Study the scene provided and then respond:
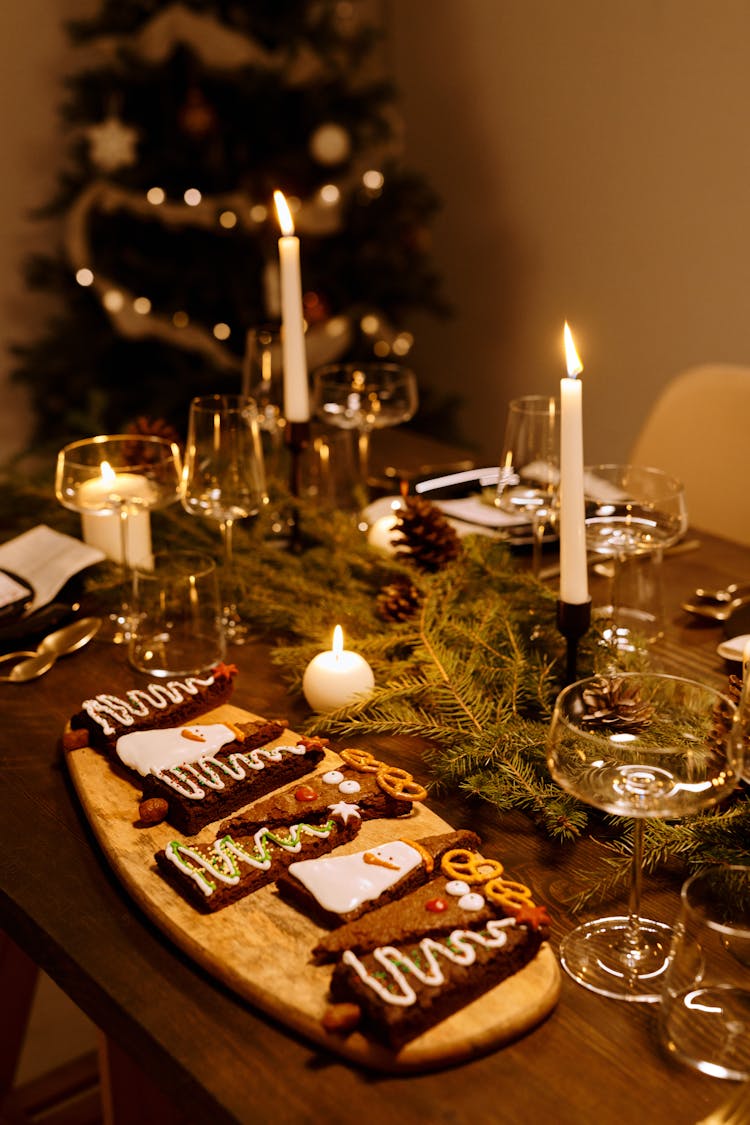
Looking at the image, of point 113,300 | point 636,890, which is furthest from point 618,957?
point 113,300

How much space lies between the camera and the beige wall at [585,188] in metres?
3.07

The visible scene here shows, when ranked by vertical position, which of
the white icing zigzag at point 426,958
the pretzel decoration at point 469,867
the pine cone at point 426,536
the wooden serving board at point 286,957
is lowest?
the wooden serving board at point 286,957

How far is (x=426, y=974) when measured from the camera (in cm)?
78

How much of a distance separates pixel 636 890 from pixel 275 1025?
0.27 m

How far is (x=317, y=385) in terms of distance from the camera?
1.75 metres

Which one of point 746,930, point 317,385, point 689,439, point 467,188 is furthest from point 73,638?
point 467,188

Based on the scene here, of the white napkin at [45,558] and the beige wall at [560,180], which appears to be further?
the beige wall at [560,180]

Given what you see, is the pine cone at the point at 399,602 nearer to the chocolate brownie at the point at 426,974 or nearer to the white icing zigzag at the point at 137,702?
the white icing zigzag at the point at 137,702

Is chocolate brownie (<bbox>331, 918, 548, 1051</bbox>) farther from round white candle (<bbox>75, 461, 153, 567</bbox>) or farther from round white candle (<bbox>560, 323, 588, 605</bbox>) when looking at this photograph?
round white candle (<bbox>75, 461, 153, 567</bbox>)

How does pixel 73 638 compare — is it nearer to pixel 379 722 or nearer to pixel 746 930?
pixel 379 722

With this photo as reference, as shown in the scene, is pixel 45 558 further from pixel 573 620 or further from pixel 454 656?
pixel 573 620

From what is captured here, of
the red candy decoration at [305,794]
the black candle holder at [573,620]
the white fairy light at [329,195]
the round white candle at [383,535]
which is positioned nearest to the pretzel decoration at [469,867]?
the red candy decoration at [305,794]

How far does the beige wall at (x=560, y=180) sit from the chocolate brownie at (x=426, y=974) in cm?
256

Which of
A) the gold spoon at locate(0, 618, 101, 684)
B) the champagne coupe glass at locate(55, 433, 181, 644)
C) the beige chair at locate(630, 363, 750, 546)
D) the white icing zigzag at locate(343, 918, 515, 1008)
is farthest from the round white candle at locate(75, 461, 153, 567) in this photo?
the beige chair at locate(630, 363, 750, 546)
